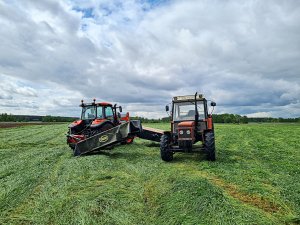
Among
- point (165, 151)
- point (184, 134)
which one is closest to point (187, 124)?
point (184, 134)

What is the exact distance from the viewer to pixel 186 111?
33.4 ft

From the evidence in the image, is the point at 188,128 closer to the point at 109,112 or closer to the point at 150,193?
the point at 150,193

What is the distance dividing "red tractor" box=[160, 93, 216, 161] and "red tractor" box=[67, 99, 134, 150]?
267 centimetres

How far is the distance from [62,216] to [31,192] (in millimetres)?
1738

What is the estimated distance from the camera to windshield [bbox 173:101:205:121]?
33.0 feet

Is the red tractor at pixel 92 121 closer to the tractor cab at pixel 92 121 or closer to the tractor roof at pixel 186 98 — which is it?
the tractor cab at pixel 92 121

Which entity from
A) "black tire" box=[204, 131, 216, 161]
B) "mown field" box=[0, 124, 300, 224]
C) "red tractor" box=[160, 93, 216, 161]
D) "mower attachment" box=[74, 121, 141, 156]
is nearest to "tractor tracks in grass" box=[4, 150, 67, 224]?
"mown field" box=[0, 124, 300, 224]

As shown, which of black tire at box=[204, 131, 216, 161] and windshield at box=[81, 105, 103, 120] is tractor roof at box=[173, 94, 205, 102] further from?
windshield at box=[81, 105, 103, 120]

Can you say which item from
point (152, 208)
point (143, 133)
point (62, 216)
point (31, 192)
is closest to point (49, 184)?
point (31, 192)

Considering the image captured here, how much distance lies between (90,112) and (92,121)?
1.95 feet

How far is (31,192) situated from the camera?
225 inches

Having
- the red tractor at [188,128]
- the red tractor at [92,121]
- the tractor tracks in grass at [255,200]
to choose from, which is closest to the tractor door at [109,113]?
the red tractor at [92,121]

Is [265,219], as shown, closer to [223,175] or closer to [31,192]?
[223,175]

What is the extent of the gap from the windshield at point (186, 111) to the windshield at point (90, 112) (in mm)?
4060
